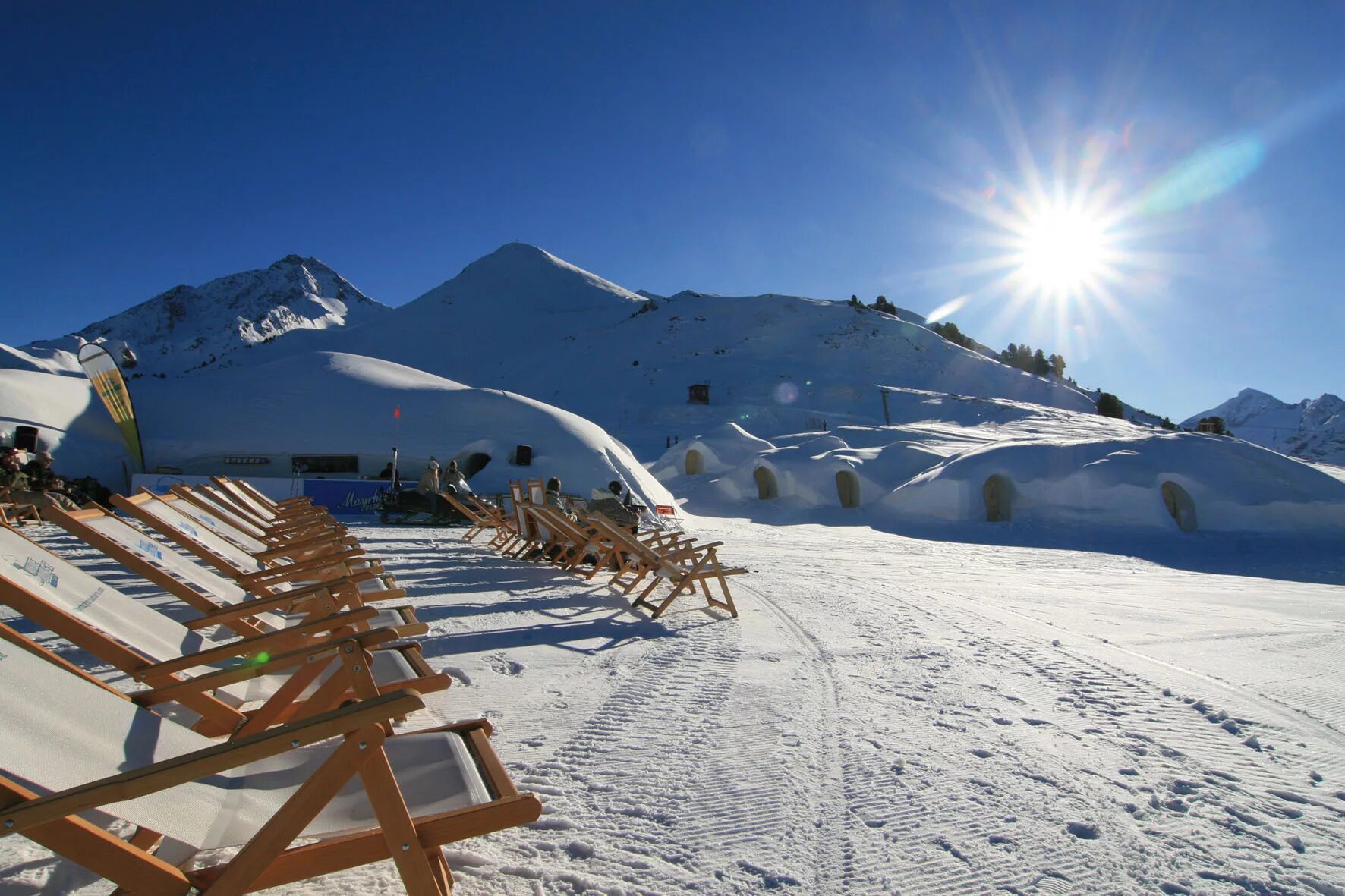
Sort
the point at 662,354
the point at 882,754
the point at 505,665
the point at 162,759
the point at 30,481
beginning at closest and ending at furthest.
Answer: the point at 162,759, the point at 882,754, the point at 505,665, the point at 30,481, the point at 662,354

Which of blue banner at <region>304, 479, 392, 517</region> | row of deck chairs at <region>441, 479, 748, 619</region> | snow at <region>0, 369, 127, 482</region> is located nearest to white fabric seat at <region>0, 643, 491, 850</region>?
row of deck chairs at <region>441, 479, 748, 619</region>

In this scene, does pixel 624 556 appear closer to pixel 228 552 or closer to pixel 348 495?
pixel 228 552

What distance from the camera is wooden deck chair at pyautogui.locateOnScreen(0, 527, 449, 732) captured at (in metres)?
2.06

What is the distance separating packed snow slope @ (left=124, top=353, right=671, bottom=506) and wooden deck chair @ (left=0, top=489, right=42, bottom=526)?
31.8ft

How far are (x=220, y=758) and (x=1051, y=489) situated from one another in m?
19.5

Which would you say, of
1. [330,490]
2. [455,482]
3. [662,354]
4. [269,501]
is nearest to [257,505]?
[269,501]

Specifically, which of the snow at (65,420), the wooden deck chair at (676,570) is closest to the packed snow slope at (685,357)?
the snow at (65,420)

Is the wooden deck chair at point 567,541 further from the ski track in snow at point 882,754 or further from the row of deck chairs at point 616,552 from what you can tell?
the ski track in snow at point 882,754

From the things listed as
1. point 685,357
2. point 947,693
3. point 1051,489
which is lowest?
point 947,693

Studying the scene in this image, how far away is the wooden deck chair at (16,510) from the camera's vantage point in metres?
A: 10.2

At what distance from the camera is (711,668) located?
13.8 feet

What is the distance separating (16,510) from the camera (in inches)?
416

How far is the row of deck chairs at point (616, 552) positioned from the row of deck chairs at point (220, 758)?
3.34 m

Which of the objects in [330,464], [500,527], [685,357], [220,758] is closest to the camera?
[220,758]
